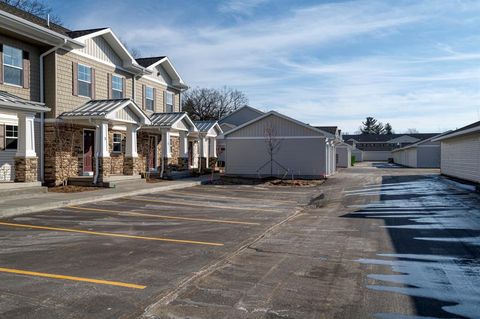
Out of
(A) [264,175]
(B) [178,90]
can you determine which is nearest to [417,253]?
(A) [264,175]

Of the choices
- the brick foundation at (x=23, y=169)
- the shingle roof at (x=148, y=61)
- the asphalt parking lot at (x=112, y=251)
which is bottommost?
the asphalt parking lot at (x=112, y=251)

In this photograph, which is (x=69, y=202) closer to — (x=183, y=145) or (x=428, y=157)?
(x=183, y=145)

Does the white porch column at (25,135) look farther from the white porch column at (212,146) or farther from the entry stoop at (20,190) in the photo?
the white porch column at (212,146)

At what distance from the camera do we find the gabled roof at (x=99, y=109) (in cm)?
1892

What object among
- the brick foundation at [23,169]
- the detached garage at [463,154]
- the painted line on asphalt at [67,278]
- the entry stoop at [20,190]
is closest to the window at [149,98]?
the brick foundation at [23,169]

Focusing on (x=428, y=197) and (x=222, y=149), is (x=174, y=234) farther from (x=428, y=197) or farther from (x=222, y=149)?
(x=222, y=149)

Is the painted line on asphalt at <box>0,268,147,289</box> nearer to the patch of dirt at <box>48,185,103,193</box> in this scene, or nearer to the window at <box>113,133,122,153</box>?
the patch of dirt at <box>48,185,103,193</box>

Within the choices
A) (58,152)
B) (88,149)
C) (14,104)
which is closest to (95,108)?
(58,152)

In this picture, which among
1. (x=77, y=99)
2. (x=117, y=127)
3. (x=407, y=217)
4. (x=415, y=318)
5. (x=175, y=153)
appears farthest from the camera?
(x=175, y=153)

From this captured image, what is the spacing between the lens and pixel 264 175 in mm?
31016

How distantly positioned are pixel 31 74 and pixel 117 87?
19.2ft

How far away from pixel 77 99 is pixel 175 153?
11.3 m

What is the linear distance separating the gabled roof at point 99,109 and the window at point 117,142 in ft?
10.3

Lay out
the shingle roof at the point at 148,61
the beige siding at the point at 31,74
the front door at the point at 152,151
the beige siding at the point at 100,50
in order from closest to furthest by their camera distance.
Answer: the beige siding at the point at 31,74, the beige siding at the point at 100,50, the shingle roof at the point at 148,61, the front door at the point at 152,151
